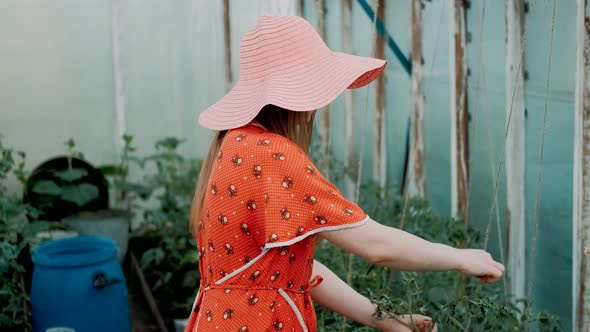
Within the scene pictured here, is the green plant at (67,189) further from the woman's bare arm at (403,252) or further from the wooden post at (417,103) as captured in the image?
the woman's bare arm at (403,252)

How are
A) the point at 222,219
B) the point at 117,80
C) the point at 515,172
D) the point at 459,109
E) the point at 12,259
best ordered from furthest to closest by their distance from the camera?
the point at 117,80 < the point at 12,259 < the point at 459,109 < the point at 515,172 < the point at 222,219

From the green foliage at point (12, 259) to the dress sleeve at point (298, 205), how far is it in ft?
6.10

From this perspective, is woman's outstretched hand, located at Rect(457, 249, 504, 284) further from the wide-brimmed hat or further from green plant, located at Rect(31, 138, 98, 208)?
green plant, located at Rect(31, 138, 98, 208)

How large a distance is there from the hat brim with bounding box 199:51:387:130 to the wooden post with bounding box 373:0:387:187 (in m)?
1.91

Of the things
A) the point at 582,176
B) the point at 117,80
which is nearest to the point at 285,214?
the point at 582,176

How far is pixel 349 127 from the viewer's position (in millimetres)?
3789

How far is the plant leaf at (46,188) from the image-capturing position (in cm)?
456

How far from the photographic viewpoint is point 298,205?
134cm

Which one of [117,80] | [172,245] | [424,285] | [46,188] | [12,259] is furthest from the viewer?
[117,80]

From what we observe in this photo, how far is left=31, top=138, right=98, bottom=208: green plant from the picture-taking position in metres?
4.59

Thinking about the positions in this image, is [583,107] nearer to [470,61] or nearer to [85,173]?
[470,61]

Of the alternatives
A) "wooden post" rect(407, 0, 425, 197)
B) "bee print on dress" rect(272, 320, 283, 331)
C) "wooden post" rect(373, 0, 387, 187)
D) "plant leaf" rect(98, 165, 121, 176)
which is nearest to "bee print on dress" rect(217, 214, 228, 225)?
"bee print on dress" rect(272, 320, 283, 331)

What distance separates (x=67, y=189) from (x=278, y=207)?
3579 mm

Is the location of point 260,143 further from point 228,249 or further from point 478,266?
point 478,266
